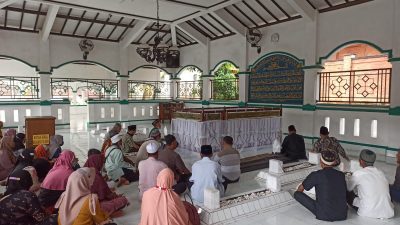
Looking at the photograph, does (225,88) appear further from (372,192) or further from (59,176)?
(59,176)

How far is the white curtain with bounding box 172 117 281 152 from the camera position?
704 cm

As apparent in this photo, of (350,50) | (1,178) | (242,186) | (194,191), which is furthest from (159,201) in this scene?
(350,50)

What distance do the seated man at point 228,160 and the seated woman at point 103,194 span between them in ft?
5.30

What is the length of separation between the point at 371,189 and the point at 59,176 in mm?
3603

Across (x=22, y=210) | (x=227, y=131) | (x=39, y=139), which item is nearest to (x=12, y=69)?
(x=39, y=139)

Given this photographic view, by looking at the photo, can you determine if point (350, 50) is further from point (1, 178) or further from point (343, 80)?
point (1, 178)

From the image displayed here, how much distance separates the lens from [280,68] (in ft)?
32.1

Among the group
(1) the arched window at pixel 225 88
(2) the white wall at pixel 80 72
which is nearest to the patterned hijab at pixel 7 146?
(1) the arched window at pixel 225 88

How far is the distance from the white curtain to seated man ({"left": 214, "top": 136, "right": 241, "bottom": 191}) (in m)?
2.07

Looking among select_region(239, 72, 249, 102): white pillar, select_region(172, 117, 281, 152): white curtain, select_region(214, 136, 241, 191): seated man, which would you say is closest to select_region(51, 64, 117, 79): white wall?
select_region(239, 72, 249, 102): white pillar

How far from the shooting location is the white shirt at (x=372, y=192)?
11.6 feet

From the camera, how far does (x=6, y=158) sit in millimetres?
4773

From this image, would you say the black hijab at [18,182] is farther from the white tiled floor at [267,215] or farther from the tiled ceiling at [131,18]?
the tiled ceiling at [131,18]

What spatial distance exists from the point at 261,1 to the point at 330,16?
→ 203 centimetres
